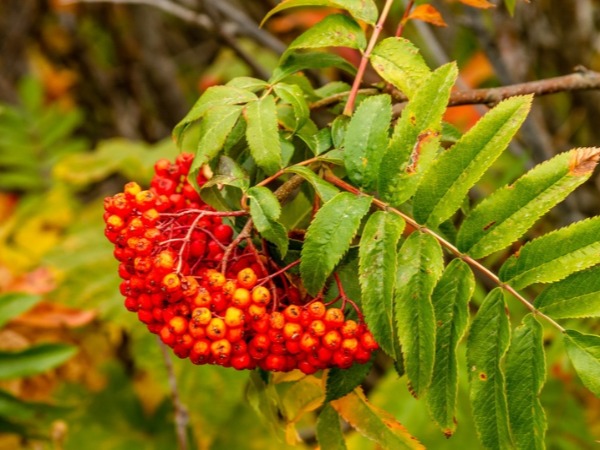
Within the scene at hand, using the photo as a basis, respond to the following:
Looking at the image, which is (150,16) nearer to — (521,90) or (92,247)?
(92,247)

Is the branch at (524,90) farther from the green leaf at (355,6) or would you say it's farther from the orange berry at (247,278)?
the orange berry at (247,278)

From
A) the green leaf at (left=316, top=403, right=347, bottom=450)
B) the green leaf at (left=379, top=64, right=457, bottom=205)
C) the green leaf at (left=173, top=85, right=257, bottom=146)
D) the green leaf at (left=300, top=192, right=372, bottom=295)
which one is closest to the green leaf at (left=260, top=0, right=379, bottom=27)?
the green leaf at (left=173, top=85, right=257, bottom=146)

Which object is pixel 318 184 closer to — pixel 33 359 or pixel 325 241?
pixel 325 241

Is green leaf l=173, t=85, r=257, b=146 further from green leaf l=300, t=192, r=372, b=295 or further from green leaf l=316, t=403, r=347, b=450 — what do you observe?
green leaf l=316, t=403, r=347, b=450

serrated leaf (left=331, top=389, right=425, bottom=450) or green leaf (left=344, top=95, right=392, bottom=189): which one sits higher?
green leaf (left=344, top=95, right=392, bottom=189)

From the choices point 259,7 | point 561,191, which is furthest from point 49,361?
point 259,7

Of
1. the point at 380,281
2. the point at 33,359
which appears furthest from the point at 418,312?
the point at 33,359
